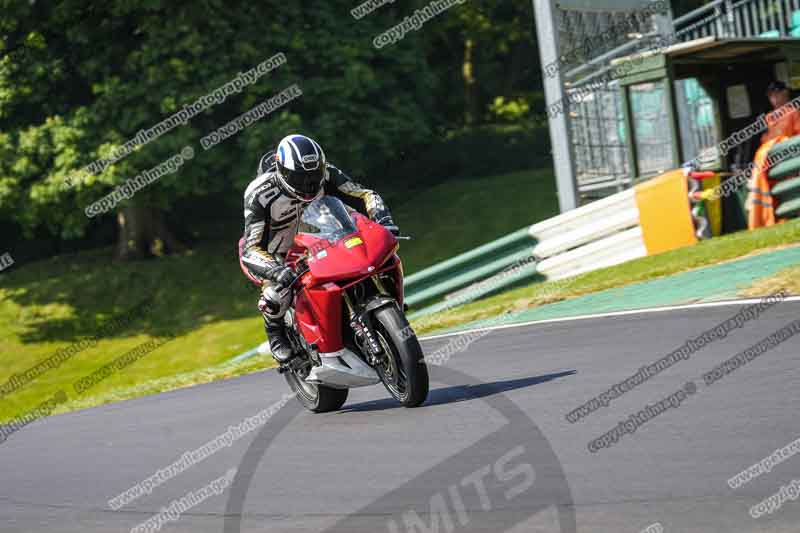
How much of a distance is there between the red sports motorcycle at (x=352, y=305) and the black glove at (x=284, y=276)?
0.21 ft

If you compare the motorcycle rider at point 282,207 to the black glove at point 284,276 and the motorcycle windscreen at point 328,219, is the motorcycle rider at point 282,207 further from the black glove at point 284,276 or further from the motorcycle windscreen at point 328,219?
the motorcycle windscreen at point 328,219

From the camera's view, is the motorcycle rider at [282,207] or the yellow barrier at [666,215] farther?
the yellow barrier at [666,215]

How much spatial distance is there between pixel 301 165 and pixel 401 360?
58.0 inches

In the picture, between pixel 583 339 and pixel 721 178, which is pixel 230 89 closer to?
pixel 721 178

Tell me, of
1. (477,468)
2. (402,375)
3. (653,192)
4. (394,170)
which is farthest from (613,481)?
(394,170)

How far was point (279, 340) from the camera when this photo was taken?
880cm

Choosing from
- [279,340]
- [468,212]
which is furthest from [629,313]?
[468,212]

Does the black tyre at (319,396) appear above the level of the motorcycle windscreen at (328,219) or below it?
below

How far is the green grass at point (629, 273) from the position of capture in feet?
44.5

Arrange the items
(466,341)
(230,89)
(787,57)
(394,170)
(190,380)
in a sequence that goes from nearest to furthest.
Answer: (466,341)
(190,380)
(787,57)
(230,89)
(394,170)

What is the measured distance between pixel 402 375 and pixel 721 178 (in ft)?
30.6

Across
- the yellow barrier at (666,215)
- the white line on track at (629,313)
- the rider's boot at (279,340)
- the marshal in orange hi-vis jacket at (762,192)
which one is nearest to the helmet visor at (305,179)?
the rider's boot at (279,340)

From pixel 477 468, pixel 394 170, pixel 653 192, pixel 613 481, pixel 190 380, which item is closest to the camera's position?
pixel 613 481

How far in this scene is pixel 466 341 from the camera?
11578mm
